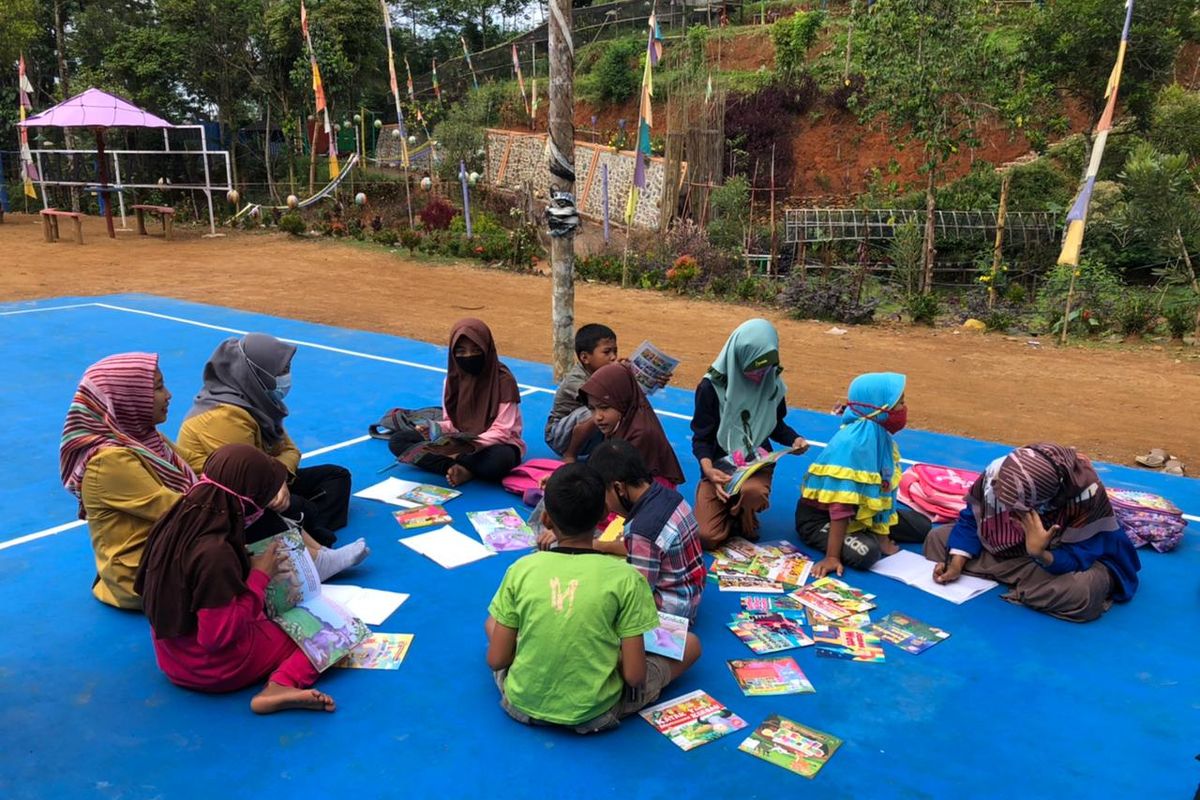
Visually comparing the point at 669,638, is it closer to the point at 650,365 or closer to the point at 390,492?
the point at 650,365

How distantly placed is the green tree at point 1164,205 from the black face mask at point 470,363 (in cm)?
894

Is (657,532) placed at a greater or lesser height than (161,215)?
lesser

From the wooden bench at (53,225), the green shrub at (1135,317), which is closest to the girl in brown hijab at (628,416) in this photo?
the green shrub at (1135,317)

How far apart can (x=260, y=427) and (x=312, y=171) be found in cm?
1896

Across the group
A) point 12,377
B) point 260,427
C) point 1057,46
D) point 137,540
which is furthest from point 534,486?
point 1057,46

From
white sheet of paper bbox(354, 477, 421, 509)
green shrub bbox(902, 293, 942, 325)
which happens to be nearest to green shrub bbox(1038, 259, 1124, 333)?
green shrub bbox(902, 293, 942, 325)

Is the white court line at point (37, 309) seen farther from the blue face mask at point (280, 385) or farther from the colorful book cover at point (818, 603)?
the colorful book cover at point (818, 603)

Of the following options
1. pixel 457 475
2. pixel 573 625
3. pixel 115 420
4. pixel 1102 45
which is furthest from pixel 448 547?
pixel 1102 45

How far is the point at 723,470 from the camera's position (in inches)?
177

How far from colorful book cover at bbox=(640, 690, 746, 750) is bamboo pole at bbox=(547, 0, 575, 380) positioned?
4.32m

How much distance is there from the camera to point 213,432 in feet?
13.2

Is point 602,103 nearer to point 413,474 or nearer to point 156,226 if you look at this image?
point 156,226

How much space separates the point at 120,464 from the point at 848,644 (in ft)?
9.67

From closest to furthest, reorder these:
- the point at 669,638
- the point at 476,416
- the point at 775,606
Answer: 1. the point at 669,638
2. the point at 775,606
3. the point at 476,416
